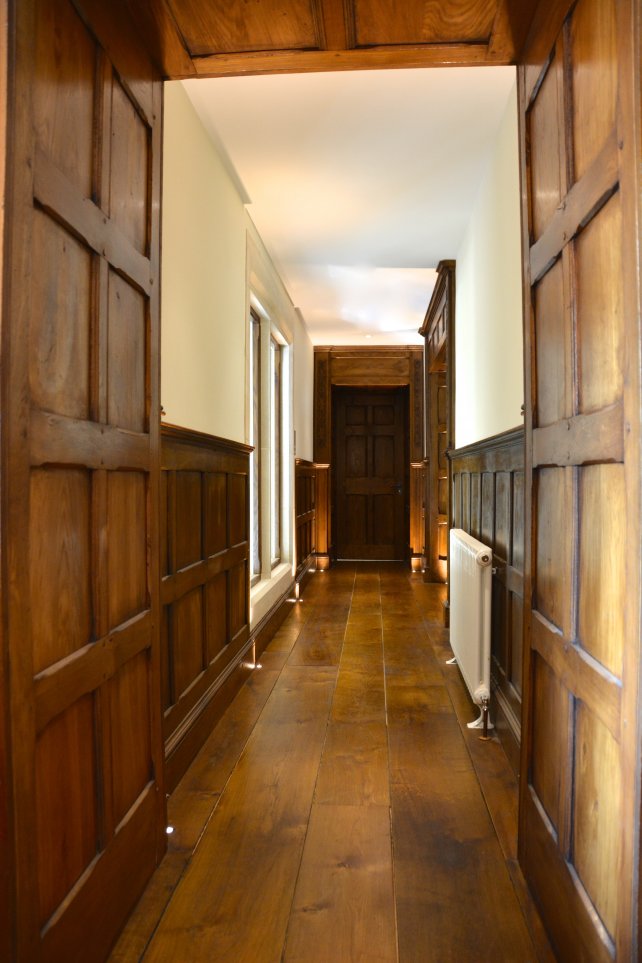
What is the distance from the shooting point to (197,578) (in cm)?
284

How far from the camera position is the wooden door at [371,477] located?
360 inches

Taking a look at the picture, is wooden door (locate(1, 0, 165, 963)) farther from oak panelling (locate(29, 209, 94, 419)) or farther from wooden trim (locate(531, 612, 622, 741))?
wooden trim (locate(531, 612, 622, 741))

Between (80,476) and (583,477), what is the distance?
1028 mm

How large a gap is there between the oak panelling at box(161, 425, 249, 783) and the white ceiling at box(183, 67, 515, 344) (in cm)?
138

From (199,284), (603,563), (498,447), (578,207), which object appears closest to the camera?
(603,563)

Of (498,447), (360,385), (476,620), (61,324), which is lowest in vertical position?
(476,620)

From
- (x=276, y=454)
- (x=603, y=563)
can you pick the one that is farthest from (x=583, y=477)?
(x=276, y=454)

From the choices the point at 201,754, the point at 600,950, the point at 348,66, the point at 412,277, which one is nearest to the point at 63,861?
the point at 600,950

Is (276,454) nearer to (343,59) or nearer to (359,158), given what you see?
(359,158)

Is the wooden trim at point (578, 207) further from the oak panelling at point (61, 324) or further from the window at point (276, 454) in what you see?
the window at point (276, 454)

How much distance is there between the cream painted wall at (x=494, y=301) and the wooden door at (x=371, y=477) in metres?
4.53

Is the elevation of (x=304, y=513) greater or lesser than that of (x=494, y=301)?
lesser

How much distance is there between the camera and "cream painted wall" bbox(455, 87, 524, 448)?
2887mm

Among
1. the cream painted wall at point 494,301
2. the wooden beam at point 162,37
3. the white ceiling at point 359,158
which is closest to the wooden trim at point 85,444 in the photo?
the wooden beam at point 162,37
